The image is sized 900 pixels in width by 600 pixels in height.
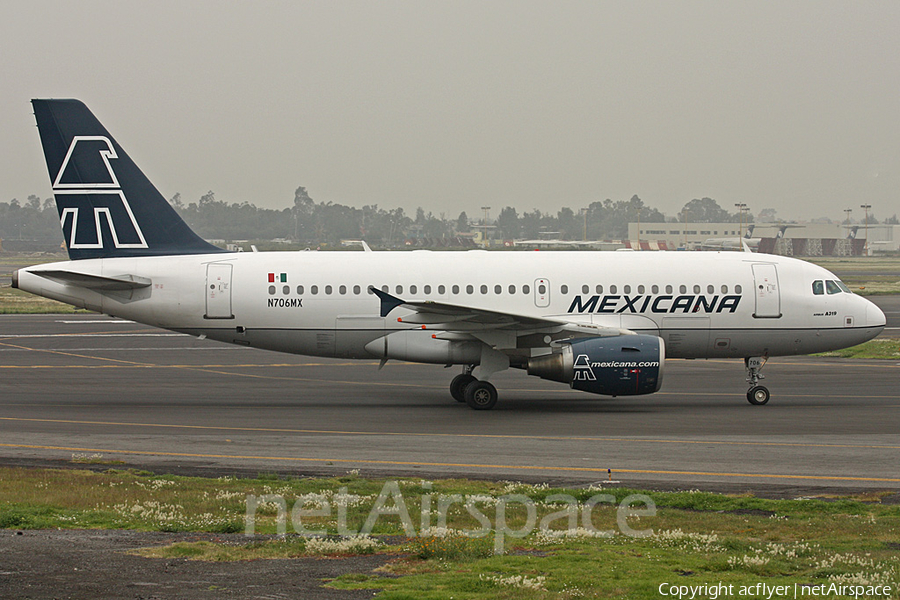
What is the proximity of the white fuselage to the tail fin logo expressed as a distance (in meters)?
0.79

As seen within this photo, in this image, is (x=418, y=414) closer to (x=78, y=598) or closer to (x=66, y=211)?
(x=66, y=211)

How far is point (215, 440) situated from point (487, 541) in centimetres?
1062

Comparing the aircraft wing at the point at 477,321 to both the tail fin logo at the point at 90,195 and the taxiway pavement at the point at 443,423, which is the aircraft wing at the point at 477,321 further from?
the tail fin logo at the point at 90,195

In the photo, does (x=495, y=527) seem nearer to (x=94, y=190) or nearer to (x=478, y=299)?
(x=478, y=299)

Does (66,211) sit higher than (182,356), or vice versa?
(66,211)

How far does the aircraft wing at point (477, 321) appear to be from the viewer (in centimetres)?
2369

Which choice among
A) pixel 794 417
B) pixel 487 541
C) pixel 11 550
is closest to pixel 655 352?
pixel 794 417

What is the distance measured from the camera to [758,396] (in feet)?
83.6

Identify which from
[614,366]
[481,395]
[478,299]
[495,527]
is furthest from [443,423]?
[495,527]

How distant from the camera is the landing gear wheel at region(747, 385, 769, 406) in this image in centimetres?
2541

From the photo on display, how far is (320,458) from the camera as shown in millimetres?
18406

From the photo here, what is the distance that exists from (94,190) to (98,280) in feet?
9.10

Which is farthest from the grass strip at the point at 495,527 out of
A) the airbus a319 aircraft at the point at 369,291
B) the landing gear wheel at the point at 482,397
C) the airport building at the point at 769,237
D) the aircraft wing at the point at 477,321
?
the airport building at the point at 769,237

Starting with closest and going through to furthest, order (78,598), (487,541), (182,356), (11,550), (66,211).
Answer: (78,598), (11,550), (487,541), (66,211), (182,356)
